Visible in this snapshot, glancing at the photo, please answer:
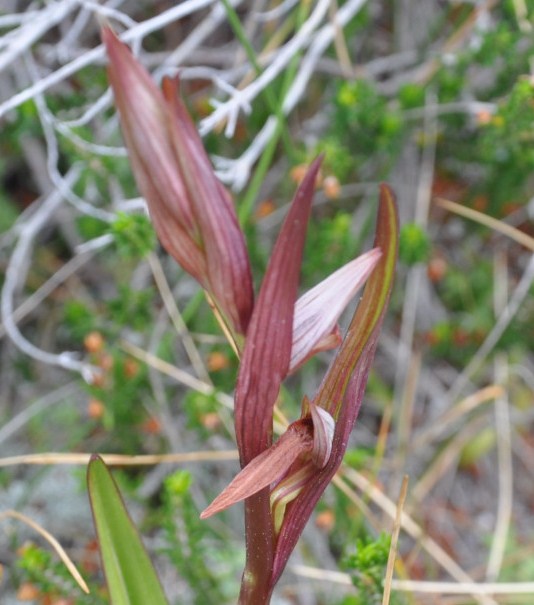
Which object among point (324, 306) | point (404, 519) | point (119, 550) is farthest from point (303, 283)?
point (324, 306)

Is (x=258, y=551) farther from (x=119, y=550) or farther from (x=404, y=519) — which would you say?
(x=404, y=519)

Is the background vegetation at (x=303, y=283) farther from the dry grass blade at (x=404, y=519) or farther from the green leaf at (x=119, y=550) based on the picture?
the green leaf at (x=119, y=550)

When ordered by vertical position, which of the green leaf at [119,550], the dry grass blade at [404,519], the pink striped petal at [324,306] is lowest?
the dry grass blade at [404,519]

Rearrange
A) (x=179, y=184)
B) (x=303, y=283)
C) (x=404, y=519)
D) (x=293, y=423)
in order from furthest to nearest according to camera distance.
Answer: (x=303, y=283)
(x=404, y=519)
(x=293, y=423)
(x=179, y=184)

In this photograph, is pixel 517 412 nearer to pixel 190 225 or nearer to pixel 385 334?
pixel 385 334

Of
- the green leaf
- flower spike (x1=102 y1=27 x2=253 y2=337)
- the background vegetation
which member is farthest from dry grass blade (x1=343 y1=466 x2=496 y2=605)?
flower spike (x1=102 y1=27 x2=253 y2=337)

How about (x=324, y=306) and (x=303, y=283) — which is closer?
(x=324, y=306)

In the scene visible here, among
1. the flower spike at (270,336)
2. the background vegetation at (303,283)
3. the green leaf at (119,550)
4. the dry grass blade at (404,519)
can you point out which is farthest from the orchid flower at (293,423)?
the dry grass blade at (404,519)
